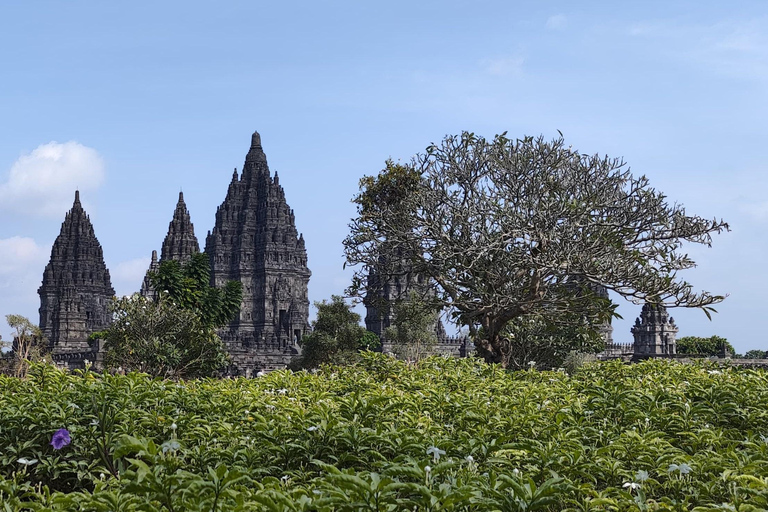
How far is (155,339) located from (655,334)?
44685 mm

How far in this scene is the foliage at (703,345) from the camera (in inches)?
3022

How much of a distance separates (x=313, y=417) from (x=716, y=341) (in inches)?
3053

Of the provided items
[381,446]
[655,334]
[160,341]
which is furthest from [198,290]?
[381,446]

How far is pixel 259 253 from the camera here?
368 feet

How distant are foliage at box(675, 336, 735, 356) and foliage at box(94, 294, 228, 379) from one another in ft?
179

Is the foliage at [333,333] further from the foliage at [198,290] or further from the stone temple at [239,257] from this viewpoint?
the stone temple at [239,257]

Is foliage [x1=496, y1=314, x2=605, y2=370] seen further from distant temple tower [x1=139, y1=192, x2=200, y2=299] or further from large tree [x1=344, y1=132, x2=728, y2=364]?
distant temple tower [x1=139, y1=192, x2=200, y2=299]

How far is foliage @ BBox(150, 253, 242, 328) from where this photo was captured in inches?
1880

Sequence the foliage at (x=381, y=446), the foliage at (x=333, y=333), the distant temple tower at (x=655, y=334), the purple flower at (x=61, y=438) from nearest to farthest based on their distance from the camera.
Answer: the foliage at (x=381, y=446) → the purple flower at (x=61, y=438) → the foliage at (x=333, y=333) → the distant temple tower at (x=655, y=334)

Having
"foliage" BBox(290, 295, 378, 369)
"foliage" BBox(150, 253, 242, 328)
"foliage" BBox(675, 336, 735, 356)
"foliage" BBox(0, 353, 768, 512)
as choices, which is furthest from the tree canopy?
"foliage" BBox(675, 336, 735, 356)

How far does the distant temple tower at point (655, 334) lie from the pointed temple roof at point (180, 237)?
62991mm

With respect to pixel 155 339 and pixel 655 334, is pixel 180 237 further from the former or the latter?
pixel 155 339

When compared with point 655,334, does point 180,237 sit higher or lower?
higher

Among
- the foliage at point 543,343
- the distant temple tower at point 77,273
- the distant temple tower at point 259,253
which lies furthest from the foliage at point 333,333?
the distant temple tower at point 77,273
